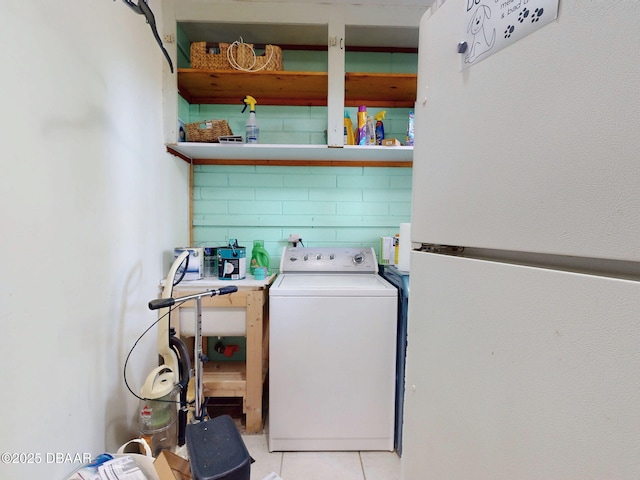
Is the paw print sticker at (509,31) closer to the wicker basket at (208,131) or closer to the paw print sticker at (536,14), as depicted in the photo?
the paw print sticker at (536,14)

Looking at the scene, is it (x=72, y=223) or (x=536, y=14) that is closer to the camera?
(x=536, y=14)

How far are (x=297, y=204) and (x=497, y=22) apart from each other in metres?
1.84

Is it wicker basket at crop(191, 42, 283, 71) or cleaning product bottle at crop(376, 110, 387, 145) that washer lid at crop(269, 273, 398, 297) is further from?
wicker basket at crop(191, 42, 283, 71)

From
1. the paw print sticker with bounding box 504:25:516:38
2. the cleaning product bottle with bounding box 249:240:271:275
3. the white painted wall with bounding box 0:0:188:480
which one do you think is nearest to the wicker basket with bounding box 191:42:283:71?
the white painted wall with bounding box 0:0:188:480

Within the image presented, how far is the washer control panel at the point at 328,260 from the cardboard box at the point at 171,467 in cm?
120

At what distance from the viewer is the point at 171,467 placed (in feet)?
3.77

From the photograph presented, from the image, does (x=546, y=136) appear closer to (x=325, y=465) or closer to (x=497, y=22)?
(x=497, y=22)

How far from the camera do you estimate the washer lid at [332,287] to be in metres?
1.60

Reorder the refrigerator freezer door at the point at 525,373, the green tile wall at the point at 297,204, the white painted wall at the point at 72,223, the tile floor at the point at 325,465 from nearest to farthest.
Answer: the refrigerator freezer door at the point at 525,373, the white painted wall at the point at 72,223, the tile floor at the point at 325,465, the green tile wall at the point at 297,204

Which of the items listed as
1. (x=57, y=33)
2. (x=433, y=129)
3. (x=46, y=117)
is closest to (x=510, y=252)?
(x=433, y=129)

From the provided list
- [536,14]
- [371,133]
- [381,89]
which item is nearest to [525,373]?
[536,14]

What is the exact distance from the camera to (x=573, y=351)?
1.29ft

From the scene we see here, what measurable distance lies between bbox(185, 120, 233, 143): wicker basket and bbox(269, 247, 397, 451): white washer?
1.12 m

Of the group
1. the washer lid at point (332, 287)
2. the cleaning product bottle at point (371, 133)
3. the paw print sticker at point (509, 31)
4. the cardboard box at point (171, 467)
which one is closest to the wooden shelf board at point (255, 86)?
the cleaning product bottle at point (371, 133)
